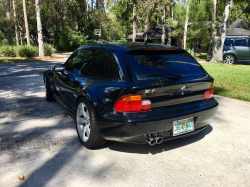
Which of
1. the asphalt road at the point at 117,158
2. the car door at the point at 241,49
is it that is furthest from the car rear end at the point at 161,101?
the car door at the point at 241,49

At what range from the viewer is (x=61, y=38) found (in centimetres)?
3269

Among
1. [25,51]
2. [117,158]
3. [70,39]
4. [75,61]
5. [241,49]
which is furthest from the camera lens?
[70,39]

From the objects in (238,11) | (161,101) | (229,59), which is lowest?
(161,101)

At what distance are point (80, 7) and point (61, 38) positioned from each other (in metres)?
6.41

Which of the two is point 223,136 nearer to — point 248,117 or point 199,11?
point 248,117

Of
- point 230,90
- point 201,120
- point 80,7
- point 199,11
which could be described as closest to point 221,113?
point 201,120

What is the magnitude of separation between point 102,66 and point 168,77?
40.6 inches

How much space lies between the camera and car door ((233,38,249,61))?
50.8 feet

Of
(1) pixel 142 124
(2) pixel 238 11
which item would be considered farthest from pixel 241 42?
(2) pixel 238 11

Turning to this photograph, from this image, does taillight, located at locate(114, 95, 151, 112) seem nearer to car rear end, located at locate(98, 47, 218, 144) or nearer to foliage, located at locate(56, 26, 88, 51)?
car rear end, located at locate(98, 47, 218, 144)

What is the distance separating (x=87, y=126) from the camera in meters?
3.46

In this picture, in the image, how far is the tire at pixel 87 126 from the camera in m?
3.18

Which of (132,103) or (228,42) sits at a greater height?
(228,42)

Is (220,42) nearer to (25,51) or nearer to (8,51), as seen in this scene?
(25,51)
